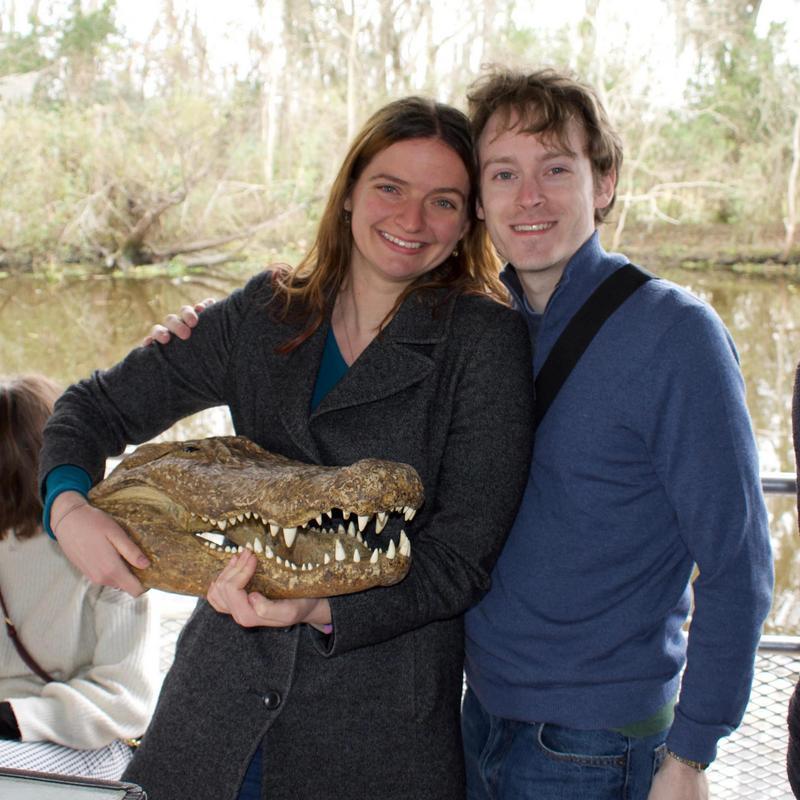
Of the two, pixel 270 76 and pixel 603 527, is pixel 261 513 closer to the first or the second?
pixel 603 527

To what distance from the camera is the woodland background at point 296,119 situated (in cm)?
343

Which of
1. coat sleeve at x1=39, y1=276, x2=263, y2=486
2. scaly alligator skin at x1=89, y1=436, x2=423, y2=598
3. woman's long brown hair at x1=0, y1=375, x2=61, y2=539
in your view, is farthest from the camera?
woman's long brown hair at x1=0, y1=375, x2=61, y2=539

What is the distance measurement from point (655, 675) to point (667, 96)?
2.79 metres

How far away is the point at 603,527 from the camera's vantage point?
3.74 ft

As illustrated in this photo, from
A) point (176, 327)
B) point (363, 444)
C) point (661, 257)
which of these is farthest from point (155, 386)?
point (661, 257)

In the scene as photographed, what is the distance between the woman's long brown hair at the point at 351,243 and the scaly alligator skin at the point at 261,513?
0.23 meters

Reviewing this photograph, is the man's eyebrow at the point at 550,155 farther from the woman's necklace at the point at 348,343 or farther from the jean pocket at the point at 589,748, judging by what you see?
the jean pocket at the point at 589,748

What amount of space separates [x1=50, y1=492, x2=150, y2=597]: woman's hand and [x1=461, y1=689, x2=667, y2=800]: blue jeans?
1.71ft

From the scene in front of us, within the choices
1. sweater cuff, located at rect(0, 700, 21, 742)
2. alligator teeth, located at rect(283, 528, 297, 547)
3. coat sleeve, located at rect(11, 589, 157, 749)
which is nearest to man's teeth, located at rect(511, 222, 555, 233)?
alligator teeth, located at rect(283, 528, 297, 547)

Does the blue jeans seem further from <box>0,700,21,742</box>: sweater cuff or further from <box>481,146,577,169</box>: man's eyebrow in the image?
<box>0,700,21,742</box>: sweater cuff

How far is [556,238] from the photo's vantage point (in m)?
1.21

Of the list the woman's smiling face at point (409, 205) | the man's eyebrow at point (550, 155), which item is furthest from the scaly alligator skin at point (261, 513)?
the man's eyebrow at point (550, 155)

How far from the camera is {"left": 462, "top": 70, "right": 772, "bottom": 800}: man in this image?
1.05m

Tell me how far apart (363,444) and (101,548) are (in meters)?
0.35
